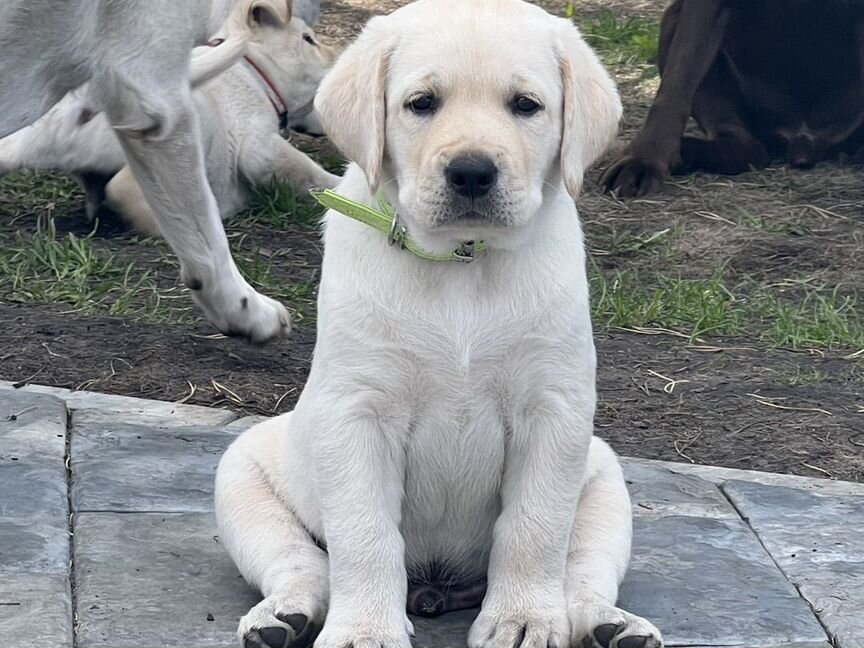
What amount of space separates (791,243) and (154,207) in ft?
8.88

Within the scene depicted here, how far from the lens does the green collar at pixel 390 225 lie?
2.52 meters

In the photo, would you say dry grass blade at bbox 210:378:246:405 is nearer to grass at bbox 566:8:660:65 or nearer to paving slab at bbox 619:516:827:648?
paving slab at bbox 619:516:827:648

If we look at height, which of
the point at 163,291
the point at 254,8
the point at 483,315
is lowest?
the point at 163,291

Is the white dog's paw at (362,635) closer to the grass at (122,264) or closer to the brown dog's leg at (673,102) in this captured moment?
the grass at (122,264)

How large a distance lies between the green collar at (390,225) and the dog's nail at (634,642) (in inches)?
26.1

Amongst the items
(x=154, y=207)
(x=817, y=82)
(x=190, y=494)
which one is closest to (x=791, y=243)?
(x=817, y=82)

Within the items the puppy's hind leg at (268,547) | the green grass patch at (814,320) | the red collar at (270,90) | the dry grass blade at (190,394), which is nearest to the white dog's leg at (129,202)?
the red collar at (270,90)

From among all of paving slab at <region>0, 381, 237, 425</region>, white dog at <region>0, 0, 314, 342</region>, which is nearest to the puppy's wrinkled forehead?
white dog at <region>0, 0, 314, 342</region>

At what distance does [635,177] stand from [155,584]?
3986 mm

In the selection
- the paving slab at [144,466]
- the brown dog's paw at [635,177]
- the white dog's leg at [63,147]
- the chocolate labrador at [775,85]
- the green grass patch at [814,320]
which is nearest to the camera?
the paving slab at [144,466]

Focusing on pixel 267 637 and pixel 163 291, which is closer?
pixel 267 637

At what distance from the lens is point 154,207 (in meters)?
4.09

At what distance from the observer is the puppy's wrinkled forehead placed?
2449mm

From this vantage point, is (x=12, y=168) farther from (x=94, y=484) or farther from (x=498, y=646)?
(x=498, y=646)
